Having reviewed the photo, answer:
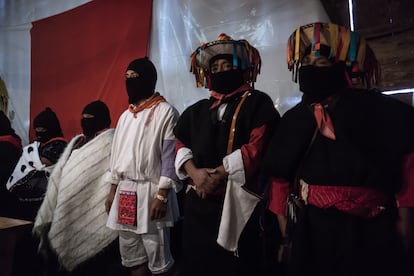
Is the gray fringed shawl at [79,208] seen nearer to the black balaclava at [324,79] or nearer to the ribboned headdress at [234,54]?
the ribboned headdress at [234,54]

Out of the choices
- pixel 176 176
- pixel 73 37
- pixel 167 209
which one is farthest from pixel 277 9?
pixel 73 37

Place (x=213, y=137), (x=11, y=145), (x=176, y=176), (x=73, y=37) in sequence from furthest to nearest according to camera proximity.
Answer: (x=73, y=37)
(x=11, y=145)
(x=176, y=176)
(x=213, y=137)

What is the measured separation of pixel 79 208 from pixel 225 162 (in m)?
1.18

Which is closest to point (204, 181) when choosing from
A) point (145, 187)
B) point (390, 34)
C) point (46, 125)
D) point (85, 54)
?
point (145, 187)

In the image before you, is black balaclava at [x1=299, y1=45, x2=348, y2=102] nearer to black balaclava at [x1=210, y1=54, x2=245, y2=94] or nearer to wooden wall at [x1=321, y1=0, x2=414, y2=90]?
black balaclava at [x1=210, y1=54, x2=245, y2=94]

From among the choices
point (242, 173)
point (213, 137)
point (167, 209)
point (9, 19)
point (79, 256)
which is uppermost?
point (9, 19)

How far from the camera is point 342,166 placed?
3.72 ft

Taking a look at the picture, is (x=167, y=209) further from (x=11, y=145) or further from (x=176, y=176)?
(x=11, y=145)

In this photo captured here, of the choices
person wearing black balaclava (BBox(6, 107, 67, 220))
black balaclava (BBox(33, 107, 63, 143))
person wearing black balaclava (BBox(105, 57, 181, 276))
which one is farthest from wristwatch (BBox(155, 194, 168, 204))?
black balaclava (BBox(33, 107, 63, 143))

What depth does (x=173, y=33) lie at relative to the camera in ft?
8.52

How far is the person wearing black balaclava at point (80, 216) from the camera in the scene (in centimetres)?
205

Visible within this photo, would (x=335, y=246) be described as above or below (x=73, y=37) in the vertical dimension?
below

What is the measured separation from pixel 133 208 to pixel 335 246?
3.36 feet

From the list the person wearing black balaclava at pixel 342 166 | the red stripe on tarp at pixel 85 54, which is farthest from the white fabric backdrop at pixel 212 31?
the person wearing black balaclava at pixel 342 166
